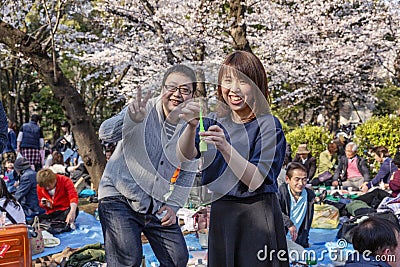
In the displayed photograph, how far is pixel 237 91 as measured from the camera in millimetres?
2027

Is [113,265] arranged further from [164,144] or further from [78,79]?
[78,79]

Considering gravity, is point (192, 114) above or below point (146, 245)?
above

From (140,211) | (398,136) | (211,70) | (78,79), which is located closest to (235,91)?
(211,70)

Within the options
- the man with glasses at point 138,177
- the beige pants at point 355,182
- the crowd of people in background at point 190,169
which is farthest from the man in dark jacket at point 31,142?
the man with glasses at point 138,177

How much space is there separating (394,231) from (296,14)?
34.0 feet

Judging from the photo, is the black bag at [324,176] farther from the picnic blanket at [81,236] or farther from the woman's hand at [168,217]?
the woman's hand at [168,217]

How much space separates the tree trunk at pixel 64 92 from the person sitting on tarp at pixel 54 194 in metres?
1.67

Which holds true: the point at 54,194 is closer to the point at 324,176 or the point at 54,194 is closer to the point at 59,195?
the point at 59,195

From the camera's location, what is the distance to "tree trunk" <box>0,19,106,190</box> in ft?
23.4

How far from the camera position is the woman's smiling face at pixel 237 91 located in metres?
2.02

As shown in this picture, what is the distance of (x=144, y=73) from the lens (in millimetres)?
11914

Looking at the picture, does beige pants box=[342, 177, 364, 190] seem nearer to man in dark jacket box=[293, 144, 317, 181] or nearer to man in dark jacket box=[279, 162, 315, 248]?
man in dark jacket box=[293, 144, 317, 181]

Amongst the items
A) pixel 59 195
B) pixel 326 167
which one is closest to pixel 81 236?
pixel 59 195

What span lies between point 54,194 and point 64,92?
6.79ft
